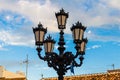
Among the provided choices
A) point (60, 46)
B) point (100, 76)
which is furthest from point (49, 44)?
point (100, 76)

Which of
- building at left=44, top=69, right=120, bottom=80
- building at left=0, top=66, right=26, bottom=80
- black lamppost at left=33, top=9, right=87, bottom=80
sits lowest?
black lamppost at left=33, top=9, right=87, bottom=80

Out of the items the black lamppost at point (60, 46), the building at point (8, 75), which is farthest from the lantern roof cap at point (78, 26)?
the building at point (8, 75)

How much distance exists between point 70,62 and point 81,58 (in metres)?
0.62

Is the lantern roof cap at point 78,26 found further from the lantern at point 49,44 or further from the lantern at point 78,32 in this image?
the lantern at point 49,44

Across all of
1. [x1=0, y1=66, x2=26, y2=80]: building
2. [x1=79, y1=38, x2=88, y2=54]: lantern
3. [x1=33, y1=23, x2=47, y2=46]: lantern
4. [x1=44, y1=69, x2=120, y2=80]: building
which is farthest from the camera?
[x1=0, y1=66, x2=26, y2=80]: building

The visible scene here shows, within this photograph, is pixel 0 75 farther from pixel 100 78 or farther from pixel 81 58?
pixel 81 58

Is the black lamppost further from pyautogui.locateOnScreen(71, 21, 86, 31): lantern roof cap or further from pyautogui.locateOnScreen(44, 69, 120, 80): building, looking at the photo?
pyautogui.locateOnScreen(44, 69, 120, 80): building

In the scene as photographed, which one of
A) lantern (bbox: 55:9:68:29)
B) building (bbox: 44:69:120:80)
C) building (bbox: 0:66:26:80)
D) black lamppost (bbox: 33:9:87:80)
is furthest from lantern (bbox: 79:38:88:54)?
building (bbox: 0:66:26:80)

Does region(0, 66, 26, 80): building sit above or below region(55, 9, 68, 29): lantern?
above

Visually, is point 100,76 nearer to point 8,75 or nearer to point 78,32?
point 8,75

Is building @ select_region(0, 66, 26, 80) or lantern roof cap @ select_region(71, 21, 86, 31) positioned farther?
building @ select_region(0, 66, 26, 80)

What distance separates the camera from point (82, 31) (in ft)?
42.0

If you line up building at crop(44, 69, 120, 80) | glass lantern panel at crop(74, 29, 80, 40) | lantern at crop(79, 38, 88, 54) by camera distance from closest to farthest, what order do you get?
1. glass lantern panel at crop(74, 29, 80, 40)
2. lantern at crop(79, 38, 88, 54)
3. building at crop(44, 69, 120, 80)

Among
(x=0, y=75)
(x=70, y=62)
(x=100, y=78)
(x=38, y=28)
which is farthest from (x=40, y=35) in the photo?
(x=0, y=75)
